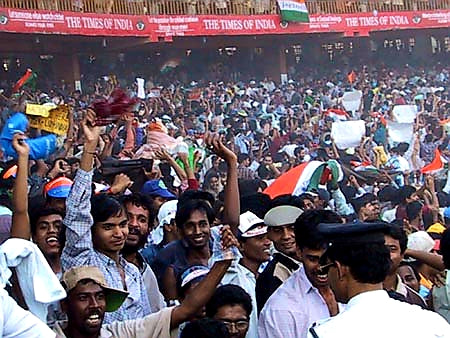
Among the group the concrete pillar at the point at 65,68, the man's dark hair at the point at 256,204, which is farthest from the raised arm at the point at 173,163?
the concrete pillar at the point at 65,68

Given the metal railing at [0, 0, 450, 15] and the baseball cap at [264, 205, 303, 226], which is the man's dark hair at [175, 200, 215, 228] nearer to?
the baseball cap at [264, 205, 303, 226]

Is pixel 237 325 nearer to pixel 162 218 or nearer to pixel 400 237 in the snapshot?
pixel 400 237

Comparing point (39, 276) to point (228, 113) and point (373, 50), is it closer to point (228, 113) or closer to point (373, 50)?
point (228, 113)

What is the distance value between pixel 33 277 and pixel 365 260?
1.04 m

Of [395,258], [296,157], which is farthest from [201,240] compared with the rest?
[296,157]

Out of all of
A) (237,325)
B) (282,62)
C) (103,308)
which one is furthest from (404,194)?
(282,62)

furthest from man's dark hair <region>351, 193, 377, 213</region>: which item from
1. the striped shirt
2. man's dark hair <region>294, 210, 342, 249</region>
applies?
the striped shirt

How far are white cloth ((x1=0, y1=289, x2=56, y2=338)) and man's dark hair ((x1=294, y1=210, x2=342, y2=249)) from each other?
1.35 m

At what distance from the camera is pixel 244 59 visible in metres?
25.5

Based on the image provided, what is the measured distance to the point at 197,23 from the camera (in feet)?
71.6

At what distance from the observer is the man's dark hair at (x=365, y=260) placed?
299cm

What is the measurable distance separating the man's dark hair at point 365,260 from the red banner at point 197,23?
14.5m

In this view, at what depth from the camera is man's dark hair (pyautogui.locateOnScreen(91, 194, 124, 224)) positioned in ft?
13.3

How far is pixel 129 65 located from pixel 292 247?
721 inches
